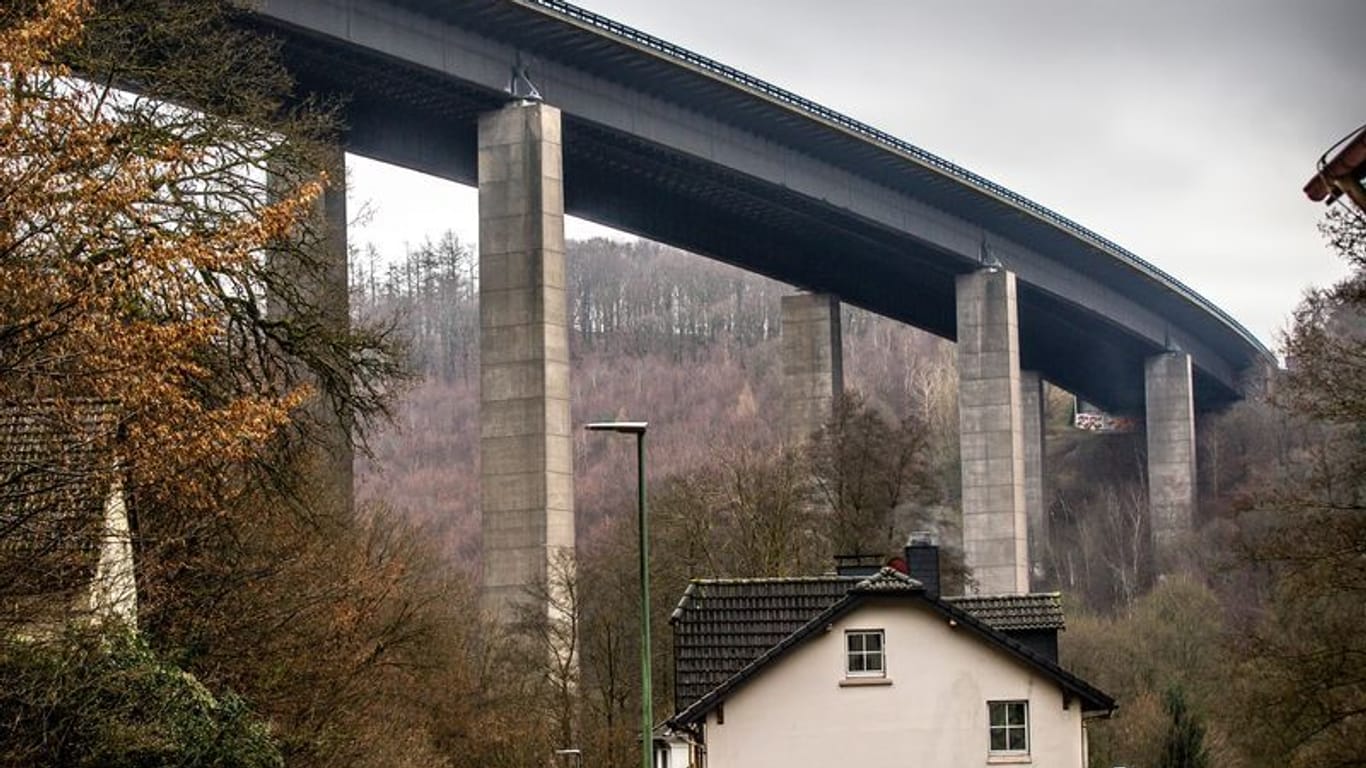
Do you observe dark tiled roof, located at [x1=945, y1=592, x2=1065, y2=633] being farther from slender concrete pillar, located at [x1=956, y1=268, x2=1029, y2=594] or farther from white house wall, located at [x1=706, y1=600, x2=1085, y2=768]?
slender concrete pillar, located at [x1=956, y1=268, x2=1029, y2=594]

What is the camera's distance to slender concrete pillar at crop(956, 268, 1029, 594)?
10106cm

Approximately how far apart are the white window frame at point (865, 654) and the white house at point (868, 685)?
16 mm

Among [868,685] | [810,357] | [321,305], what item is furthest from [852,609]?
[810,357]

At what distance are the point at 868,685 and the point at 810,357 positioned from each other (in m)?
59.2

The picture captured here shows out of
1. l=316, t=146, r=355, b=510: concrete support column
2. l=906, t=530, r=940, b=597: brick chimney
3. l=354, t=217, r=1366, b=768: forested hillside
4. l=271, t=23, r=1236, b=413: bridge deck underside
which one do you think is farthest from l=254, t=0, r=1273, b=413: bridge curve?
l=906, t=530, r=940, b=597: brick chimney

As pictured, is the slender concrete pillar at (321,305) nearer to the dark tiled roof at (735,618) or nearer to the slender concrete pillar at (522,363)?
the dark tiled roof at (735,618)

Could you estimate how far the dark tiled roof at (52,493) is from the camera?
70.4 feet

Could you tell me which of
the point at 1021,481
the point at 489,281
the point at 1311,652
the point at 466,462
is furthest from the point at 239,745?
the point at 466,462

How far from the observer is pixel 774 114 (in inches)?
3282

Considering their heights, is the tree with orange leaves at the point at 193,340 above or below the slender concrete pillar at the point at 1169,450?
below

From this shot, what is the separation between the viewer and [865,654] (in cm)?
4300

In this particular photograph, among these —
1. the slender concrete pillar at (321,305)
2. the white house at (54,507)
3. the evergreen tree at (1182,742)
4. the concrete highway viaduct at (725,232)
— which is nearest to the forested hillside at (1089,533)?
the evergreen tree at (1182,742)

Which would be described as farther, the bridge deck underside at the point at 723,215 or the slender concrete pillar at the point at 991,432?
the slender concrete pillar at the point at 991,432

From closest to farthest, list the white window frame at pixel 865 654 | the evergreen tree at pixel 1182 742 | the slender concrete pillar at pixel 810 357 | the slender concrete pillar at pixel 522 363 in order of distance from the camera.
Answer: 1. the white window frame at pixel 865 654
2. the slender concrete pillar at pixel 522 363
3. the evergreen tree at pixel 1182 742
4. the slender concrete pillar at pixel 810 357
